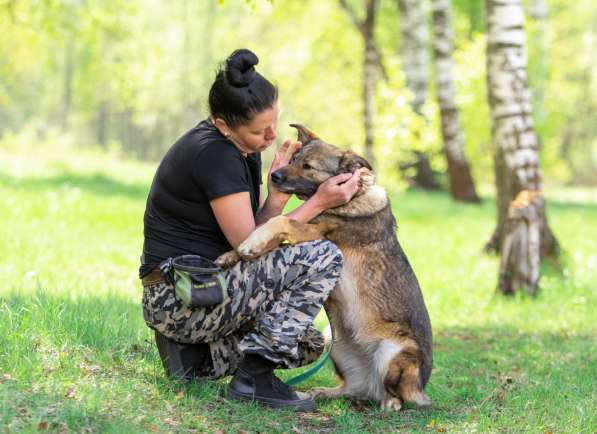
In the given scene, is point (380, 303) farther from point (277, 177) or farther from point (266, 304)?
point (277, 177)

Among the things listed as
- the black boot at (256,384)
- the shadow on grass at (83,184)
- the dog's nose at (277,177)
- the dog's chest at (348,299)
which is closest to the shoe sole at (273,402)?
the black boot at (256,384)

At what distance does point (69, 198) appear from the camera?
36.1 ft

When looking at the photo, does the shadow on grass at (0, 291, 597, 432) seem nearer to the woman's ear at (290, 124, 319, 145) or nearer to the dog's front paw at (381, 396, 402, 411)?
the dog's front paw at (381, 396, 402, 411)

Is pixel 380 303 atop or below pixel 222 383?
atop

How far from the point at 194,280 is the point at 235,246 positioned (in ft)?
1.14

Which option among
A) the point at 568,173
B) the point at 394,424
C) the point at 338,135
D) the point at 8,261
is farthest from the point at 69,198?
the point at 568,173

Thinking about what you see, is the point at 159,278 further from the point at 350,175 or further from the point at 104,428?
the point at 350,175

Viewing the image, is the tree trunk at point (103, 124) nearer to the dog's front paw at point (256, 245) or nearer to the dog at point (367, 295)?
the dog at point (367, 295)

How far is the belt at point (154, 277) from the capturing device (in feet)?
14.4

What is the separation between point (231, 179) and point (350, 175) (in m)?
0.96

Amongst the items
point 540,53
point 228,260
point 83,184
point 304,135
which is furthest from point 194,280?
point 540,53

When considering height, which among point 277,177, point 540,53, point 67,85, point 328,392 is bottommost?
point 328,392

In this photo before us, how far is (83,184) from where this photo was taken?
14.4m

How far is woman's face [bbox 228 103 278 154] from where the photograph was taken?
4375 millimetres
